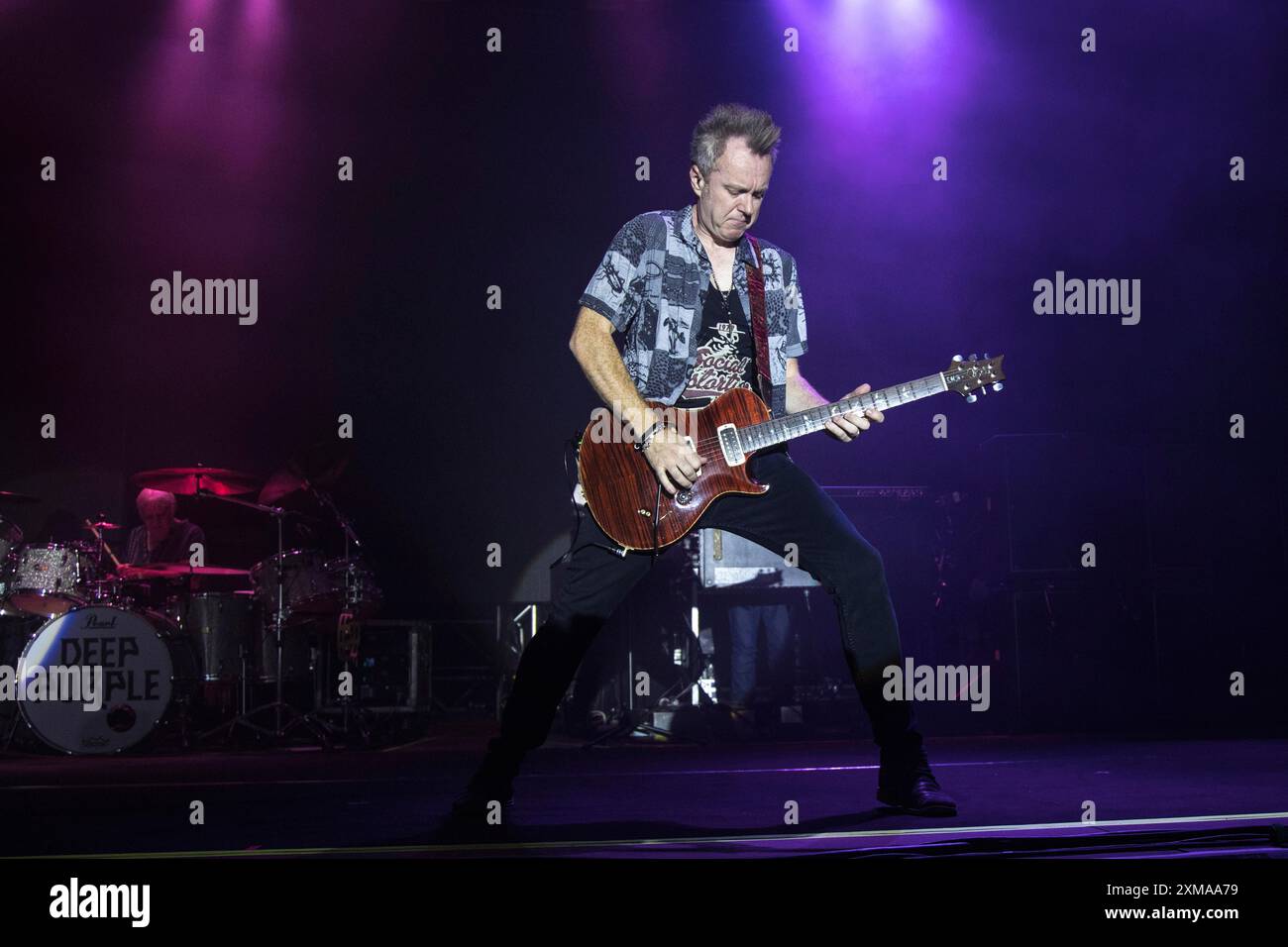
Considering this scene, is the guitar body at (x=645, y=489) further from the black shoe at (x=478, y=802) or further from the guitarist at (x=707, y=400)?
the black shoe at (x=478, y=802)

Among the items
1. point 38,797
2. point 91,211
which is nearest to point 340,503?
point 91,211

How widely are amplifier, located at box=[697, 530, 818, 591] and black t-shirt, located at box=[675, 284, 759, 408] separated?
3.80 m

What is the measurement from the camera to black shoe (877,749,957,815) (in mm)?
2996

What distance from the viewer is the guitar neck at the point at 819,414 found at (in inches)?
127

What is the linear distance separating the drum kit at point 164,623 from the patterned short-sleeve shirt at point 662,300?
4075 mm

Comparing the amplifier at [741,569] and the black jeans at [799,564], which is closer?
the black jeans at [799,564]

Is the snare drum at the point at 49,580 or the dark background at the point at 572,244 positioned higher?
the dark background at the point at 572,244

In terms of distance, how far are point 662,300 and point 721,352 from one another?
235mm

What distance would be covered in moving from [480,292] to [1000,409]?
13.8 feet

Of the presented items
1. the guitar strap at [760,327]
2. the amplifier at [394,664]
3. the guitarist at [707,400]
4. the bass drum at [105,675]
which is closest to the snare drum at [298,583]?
the amplifier at [394,664]

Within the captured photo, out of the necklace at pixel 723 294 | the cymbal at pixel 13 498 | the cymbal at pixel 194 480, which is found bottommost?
the cymbal at pixel 13 498

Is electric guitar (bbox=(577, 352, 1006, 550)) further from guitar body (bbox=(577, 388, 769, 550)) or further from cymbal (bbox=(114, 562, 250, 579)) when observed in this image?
cymbal (bbox=(114, 562, 250, 579))

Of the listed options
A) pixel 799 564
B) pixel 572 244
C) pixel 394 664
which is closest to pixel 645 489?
pixel 799 564

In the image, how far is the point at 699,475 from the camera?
3.21 m
